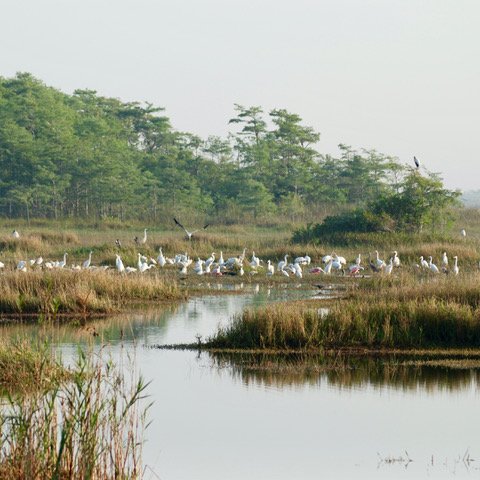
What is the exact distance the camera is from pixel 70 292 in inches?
921

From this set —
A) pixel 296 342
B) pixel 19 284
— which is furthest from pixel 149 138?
pixel 296 342

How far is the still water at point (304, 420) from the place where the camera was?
1215cm

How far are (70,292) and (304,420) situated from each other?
987 cm

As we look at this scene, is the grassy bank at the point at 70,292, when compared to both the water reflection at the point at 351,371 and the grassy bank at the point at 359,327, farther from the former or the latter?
the water reflection at the point at 351,371

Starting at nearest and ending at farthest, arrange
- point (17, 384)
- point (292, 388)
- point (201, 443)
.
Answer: point (201, 443) < point (17, 384) < point (292, 388)

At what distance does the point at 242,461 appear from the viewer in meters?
12.4

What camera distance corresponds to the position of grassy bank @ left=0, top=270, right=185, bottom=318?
22984 mm

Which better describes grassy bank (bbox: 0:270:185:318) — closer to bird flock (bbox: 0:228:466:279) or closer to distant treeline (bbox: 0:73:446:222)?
bird flock (bbox: 0:228:466:279)

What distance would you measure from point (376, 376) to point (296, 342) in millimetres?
1912

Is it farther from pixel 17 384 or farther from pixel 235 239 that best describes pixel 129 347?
pixel 235 239

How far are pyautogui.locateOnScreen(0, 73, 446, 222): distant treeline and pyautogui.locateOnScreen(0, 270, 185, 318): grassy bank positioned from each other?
120ft

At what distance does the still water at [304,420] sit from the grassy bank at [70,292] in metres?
3.27

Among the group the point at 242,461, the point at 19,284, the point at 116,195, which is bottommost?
the point at 242,461

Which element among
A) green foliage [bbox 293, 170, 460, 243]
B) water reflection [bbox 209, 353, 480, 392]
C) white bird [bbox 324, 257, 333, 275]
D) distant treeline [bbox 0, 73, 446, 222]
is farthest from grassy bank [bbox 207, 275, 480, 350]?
distant treeline [bbox 0, 73, 446, 222]
